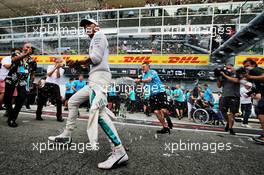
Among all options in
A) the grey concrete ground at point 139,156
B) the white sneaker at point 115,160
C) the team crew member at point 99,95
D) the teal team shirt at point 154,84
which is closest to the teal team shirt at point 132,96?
the teal team shirt at point 154,84

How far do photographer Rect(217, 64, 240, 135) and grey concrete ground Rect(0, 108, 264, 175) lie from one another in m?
1.37

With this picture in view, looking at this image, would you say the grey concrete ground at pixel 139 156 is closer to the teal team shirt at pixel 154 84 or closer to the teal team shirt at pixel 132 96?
the teal team shirt at pixel 154 84

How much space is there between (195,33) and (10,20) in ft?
66.8

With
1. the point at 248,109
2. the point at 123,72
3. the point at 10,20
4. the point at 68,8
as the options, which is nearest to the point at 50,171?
the point at 248,109

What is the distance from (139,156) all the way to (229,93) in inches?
150

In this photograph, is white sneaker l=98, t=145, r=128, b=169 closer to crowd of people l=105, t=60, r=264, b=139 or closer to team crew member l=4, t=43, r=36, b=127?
crowd of people l=105, t=60, r=264, b=139

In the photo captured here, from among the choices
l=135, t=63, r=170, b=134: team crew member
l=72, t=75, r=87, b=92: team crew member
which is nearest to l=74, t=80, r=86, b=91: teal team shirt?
l=72, t=75, r=87, b=92: team crew member

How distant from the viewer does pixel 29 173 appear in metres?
2.25

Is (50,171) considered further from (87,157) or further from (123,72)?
(123,72)

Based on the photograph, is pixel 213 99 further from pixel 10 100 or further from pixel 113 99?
pixel 10 100

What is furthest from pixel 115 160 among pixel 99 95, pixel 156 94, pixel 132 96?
pixel 132 96

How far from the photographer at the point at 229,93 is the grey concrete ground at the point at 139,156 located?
137 centimetres

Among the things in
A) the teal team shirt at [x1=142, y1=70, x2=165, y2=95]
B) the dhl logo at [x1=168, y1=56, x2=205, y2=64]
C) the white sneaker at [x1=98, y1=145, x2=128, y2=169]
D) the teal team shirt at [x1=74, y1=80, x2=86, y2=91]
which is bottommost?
the white sneaker at [x1=98, y1=145, x2=128, y2=169]

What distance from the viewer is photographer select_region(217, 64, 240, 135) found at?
534cm
